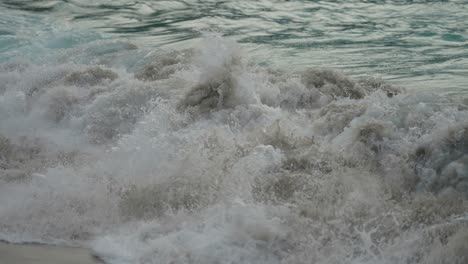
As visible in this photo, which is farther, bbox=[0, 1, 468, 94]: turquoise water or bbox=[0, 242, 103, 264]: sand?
bbox=[0, 1, 468, 94]: turquoise water

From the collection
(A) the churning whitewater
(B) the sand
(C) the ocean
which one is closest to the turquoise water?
(C) the ocean

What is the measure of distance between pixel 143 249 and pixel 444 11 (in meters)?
9.63

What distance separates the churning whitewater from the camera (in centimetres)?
495

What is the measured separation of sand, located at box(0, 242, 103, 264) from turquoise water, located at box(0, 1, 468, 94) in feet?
15.1

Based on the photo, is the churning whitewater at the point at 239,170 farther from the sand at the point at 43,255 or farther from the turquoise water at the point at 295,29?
the turquoise water at the point at 295,29

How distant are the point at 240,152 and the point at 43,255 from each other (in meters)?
1.88

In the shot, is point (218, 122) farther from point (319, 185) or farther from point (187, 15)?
point (187, 15)

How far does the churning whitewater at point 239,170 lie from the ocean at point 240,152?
14 mm

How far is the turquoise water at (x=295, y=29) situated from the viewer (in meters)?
9.88

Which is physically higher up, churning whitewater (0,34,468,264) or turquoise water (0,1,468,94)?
churning whitewater (0,34,468,264)

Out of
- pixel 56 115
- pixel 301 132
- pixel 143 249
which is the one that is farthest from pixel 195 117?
pixel 143 249

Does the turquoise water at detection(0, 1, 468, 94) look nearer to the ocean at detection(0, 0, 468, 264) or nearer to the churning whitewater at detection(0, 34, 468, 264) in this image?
the ocean at detection(0, 0, 468, 264)

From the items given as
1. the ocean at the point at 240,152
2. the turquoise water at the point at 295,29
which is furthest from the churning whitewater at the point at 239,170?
the turquoise water at the point at 295,29

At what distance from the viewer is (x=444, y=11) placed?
13.2m
